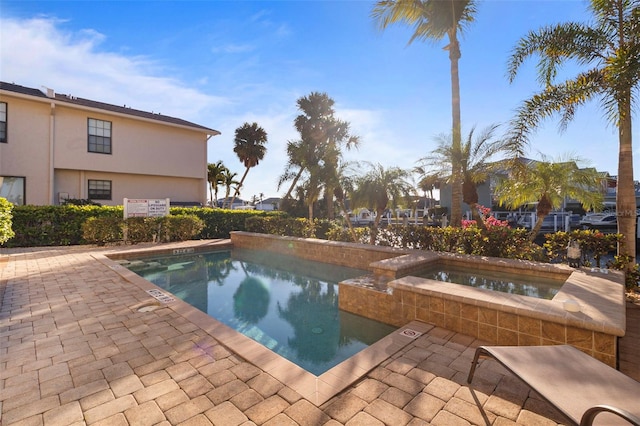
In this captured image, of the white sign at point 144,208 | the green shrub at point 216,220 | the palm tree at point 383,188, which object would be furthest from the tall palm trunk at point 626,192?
the white sign at point 144,208

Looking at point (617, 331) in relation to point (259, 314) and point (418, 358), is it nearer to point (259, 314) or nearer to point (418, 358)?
point (418, 358)

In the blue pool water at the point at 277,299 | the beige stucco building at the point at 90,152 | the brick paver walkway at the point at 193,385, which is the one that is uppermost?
the beige stucco building at the point at 90,152

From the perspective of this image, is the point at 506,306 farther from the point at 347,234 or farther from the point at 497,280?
the point at 347,234

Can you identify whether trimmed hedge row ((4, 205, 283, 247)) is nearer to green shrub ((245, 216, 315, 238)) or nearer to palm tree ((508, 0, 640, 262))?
green shrub ((245, 216, 315, 238))

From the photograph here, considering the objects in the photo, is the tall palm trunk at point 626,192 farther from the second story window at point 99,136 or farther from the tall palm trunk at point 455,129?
the second story window at point 99,136

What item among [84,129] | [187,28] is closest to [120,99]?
[84,129]

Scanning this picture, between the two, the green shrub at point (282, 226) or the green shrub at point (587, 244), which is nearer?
the green shrub at point (587, 244)

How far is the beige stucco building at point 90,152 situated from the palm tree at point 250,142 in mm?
7182

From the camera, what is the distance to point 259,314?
19.0ft

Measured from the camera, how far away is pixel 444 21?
10344 millimetres

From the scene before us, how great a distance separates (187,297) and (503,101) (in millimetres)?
10133

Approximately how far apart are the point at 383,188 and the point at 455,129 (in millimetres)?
3014

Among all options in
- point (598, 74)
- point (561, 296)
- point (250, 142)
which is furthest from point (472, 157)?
point (250, 142)

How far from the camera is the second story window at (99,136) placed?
15523 millimetres
